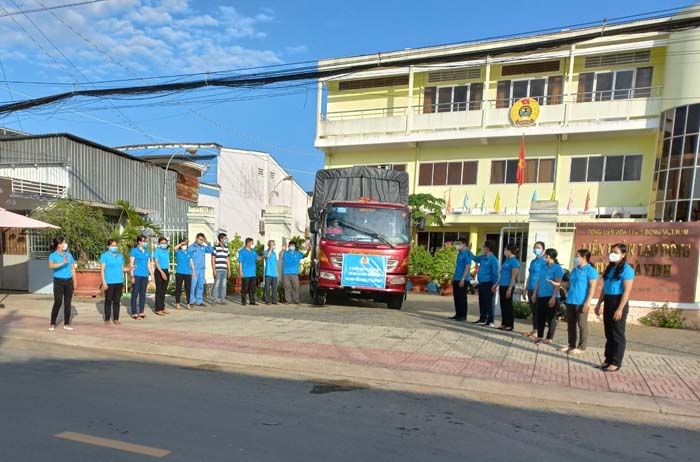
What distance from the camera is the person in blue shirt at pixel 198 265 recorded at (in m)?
11.1

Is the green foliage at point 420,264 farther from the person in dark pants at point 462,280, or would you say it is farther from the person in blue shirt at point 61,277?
the person in blue shirt at point 61,277

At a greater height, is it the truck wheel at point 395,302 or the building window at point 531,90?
the building window at point 531,90

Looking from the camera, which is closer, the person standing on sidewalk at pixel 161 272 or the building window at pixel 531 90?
the person standing on sidewalk at pixel 161 272

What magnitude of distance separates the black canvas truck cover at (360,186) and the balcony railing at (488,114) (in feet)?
33.3

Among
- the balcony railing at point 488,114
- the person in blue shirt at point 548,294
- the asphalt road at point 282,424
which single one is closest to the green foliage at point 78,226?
the asphalt road at point 282,424

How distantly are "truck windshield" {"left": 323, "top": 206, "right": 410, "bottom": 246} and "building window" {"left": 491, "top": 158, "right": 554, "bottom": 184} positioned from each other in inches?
501

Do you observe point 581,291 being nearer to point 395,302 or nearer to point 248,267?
point 395,302

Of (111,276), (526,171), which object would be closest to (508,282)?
(111,276)

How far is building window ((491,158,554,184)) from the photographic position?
21.8 meters

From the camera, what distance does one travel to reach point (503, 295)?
29.5 ft

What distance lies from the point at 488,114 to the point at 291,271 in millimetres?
14240

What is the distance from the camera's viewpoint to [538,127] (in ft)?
68.9

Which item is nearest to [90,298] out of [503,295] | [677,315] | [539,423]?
[503,295]

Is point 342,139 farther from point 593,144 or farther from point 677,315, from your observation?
point 677,315
